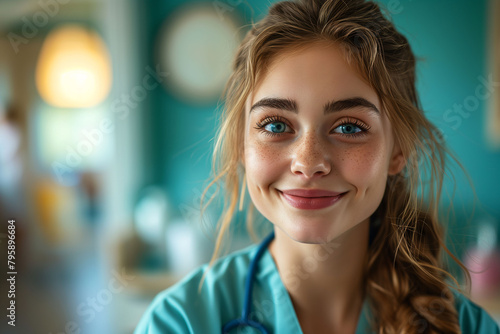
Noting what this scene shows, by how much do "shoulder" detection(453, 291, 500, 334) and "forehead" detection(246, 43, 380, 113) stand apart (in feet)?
1.34

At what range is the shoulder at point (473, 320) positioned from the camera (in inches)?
32.3

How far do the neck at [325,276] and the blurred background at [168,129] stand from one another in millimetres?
729

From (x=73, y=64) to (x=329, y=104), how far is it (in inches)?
95.7

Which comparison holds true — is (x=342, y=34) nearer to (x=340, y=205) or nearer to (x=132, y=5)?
(x=340, y=205)

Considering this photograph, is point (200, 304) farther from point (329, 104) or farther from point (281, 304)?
point (329, 104)

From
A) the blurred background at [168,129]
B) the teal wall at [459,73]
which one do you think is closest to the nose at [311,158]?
the blurred background at [168,129]

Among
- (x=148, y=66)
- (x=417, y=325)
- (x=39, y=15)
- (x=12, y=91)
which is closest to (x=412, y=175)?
(x=417, y=325)

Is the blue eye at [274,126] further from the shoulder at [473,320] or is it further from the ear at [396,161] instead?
the shoulder at [473,320]

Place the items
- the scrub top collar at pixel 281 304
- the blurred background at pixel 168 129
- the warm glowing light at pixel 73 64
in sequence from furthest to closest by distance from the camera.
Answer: the warm glowing light at pixel 73 64
the blurred background at pixel 168 129
the scrub top collar at pixel 281 304

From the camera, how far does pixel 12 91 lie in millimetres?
3365

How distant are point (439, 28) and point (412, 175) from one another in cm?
143

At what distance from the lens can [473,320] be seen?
0.83 metres

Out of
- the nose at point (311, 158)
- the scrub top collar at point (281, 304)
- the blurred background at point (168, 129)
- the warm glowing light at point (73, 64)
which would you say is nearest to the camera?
the nose at point (311, 158)

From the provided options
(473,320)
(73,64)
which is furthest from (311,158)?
(73,64)
